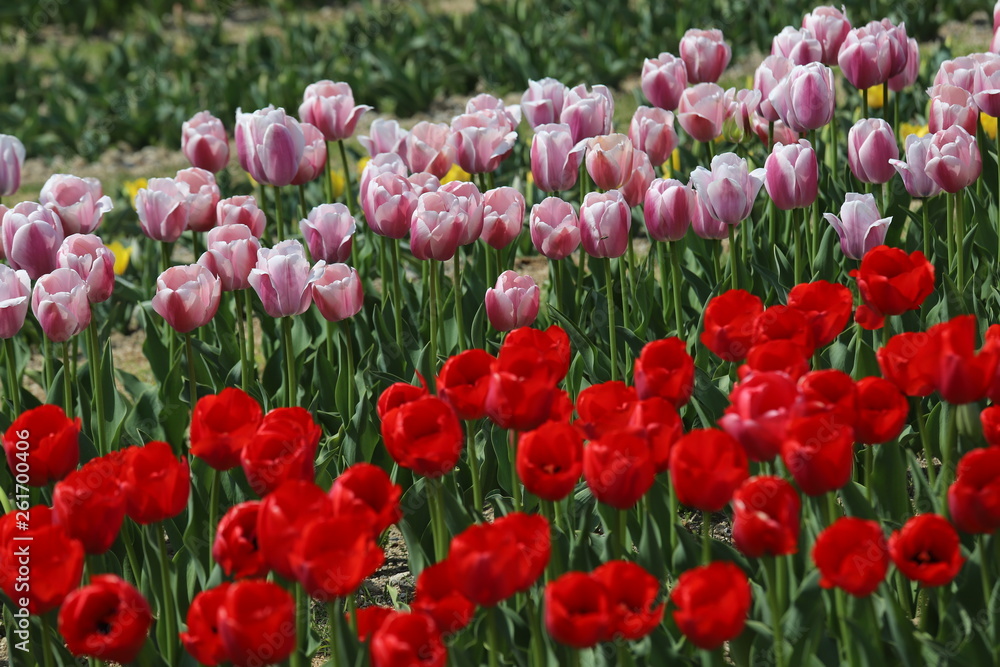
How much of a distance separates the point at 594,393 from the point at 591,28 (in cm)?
651

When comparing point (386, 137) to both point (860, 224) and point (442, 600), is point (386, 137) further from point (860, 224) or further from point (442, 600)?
point (442, 600)

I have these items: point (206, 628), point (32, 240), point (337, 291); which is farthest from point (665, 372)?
point (32, 240)

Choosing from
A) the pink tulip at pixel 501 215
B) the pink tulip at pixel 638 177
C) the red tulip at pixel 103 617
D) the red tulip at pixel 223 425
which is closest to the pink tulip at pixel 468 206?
the pink tulip at pixel 501 215

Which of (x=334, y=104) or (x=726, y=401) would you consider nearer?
(x=726, y=401)

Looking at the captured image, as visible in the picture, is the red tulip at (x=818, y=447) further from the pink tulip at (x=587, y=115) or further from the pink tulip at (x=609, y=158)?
the pink tulip at (x=587, y=115)

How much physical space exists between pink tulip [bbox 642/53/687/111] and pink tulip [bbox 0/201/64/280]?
181 centimetres

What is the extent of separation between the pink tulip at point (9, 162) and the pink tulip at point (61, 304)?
3.13ft

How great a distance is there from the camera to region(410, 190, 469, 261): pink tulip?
9.44ft

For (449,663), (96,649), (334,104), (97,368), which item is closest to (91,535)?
(96,649)

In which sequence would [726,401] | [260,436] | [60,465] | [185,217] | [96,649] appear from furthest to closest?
[185,217]
[726,401]
[60,465]
[260,436]
[96,649]

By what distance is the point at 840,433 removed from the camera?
1793 mm

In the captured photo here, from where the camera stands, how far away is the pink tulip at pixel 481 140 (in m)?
3.44

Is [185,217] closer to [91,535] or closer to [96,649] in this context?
[91,535]

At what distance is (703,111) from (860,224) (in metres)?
0.83
